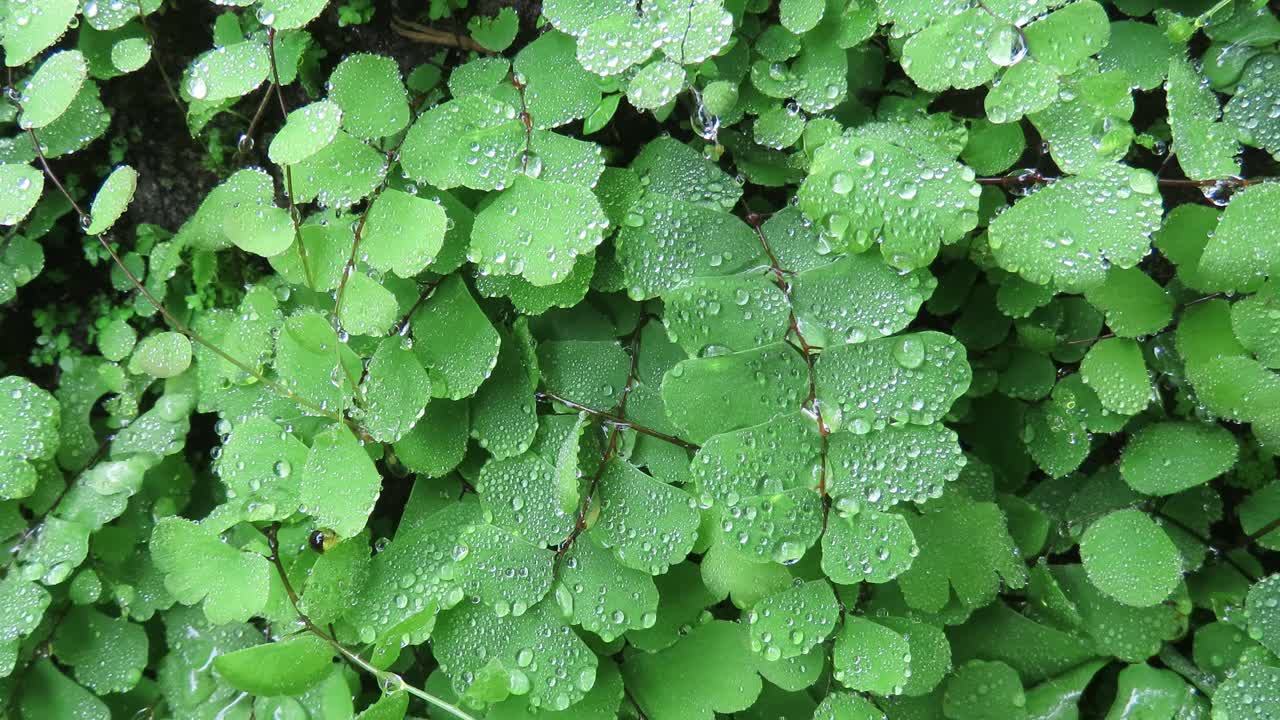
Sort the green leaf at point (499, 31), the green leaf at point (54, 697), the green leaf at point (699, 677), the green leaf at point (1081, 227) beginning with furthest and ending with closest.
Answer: the green leaf at point (54, 697) → the green leaf at point (499, 31) → the green leaf at point (699, 677) → the green leaf at point (1081, 227)

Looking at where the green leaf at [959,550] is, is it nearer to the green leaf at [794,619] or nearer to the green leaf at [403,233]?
the green leaf at [794,619]

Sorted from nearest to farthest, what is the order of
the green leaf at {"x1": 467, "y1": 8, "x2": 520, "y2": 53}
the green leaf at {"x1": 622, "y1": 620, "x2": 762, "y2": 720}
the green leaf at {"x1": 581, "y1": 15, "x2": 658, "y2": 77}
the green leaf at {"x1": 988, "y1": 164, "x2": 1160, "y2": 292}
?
the green leaf at {"x1": 988, "y1": 164, "x2": 1160, "y2": 292} → the green leaf at {"x1": 581, "y1": 15, "x2": 658, "y2": 77} → the green leaf at {"x1": 622, "y1": 620, "x2": 762, "y2": 720} → the green leaf at {"x1": 467, "y1": 8, "x2": 520, "y2": 53}

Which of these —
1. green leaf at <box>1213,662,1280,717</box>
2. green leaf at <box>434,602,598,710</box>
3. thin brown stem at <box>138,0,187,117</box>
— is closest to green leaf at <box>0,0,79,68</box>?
thin brown stem at <box>138,0,187,117</box>

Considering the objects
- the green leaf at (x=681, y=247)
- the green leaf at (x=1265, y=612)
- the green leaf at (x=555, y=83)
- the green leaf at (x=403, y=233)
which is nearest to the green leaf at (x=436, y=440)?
the green leaf at (x=403, y=233)

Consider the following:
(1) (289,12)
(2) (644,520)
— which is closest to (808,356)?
(2) (644,520)

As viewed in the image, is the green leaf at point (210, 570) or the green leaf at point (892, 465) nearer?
the green leaf at point (892, 465)

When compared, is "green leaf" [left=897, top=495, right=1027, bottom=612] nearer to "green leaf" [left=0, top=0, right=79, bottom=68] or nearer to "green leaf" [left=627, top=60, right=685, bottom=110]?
"green leaf" [left=627, top=60, right=685, bottom=110]
